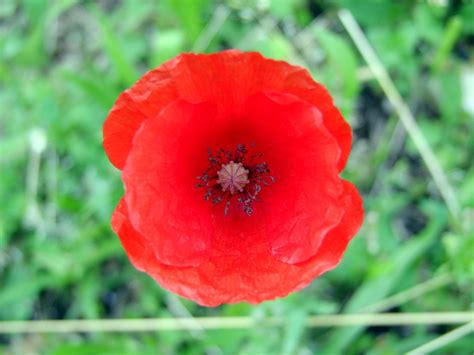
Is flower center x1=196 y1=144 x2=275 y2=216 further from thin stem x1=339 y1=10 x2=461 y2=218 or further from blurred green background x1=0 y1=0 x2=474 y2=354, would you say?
thin stem x1=339 y1=10 x2=461 y2=218

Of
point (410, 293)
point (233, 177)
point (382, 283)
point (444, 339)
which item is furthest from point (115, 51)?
point (444, 339)

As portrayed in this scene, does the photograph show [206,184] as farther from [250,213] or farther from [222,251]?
[222,251]

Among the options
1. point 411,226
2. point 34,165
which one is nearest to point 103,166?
point 34,165

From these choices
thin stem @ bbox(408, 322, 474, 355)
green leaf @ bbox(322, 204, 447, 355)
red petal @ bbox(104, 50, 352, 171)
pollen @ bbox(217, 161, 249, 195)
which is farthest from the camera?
green leaf @ bbox(322, 204, 447, 355)

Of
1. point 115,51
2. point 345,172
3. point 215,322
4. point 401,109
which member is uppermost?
point 115,51

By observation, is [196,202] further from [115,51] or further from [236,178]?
[115,51]

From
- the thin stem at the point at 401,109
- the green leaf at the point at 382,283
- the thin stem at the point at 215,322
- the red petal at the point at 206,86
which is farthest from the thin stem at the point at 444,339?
the red petal at the point at 206,86

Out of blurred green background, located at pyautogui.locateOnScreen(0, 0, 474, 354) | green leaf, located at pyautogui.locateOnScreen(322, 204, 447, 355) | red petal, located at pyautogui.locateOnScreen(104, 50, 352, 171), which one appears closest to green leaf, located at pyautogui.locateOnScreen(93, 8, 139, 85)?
blurred green background, located at pyautogui.locateOnScreen(0, 0, 474, 354)
